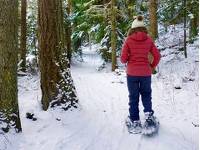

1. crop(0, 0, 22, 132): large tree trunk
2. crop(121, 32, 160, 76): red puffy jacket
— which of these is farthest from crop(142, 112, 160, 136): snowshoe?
crop(0, 0, 22, 132): large tree trunk

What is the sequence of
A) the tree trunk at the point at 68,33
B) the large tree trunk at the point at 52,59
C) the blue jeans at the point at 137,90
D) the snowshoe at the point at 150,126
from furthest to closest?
the tree trunk at the point at 68,33
the large tree trunk at the point at 52,59
the blue jeans at the point at 137,90
the snowshoe at the point at 150,126

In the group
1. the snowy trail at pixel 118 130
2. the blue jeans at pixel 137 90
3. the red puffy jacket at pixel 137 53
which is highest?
the red puffy jacket at pixel 137 53

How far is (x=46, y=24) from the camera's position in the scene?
28.1ft

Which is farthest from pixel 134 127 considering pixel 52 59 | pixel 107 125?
pixel 52 59

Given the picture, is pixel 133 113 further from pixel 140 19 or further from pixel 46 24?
pixel 46 24

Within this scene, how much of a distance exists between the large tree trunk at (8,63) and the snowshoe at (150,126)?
253 centimetres

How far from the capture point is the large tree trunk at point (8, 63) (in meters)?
6.60

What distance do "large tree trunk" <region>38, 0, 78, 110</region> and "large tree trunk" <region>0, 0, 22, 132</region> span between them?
1.80 m

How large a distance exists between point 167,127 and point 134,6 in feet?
50.8

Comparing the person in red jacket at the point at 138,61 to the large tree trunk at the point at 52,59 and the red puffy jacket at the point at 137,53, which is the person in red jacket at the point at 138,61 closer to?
the red puffy jacket at the point at 137,53

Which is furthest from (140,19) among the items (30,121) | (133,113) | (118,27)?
(118,27)

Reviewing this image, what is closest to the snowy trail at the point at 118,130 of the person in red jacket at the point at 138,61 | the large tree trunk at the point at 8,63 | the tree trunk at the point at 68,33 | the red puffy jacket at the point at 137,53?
the person in red jacket at the point at 138,61

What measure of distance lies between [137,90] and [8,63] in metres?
2.72

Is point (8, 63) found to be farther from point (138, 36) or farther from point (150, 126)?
point (150, 126)
